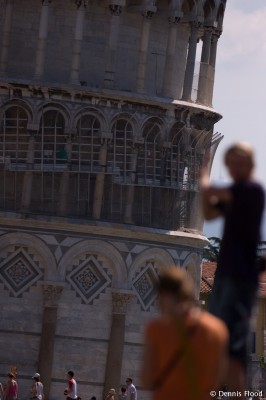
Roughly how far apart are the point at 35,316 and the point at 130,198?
470cm

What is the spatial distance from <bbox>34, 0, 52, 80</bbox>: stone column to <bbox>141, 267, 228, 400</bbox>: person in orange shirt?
125ft

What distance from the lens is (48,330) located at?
158ft

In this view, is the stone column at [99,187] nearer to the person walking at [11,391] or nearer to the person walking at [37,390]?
the person walking at [37,390]

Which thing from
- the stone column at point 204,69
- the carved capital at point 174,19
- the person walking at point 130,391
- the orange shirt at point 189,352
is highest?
the carved capital at point 174,19

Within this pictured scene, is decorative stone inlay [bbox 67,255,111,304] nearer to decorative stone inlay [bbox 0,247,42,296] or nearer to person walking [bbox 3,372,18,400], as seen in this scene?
decorative stone inlay [bbox 0,247,42,296]

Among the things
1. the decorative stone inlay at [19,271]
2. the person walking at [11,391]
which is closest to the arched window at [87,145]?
the decorative stone inlay at [19,271]

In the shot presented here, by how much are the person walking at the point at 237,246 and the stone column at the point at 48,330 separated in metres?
34.2

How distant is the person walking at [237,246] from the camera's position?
13.3 meters

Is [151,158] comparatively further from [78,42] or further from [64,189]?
[78,42]

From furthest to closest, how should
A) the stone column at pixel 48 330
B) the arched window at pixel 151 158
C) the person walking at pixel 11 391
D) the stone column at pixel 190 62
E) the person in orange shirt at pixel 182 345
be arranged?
the stone column at pixel 190 62, the arched window at pixel 151 158, the stone column at pixel 48 330, the person walking at pixel 11 391, the person in orange shirt at pixel 182 345

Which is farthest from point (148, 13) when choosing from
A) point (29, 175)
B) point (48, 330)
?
point (48, 330)

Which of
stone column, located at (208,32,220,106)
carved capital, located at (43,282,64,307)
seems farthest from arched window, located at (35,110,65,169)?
stone column, located at (208,32,220,106)

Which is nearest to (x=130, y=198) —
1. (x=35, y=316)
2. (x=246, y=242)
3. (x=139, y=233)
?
(x=139, y=233)

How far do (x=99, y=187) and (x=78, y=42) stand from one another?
435 cm
